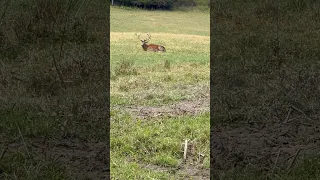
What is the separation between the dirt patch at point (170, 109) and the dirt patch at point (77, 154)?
107 centimetres

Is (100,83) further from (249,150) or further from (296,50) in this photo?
(296,50)

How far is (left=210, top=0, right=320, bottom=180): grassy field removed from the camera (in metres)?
3.47

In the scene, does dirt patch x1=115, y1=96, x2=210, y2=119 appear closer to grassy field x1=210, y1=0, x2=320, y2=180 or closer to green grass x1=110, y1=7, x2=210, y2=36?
grassy field x1=210, y1=0, x2=320, y2=180

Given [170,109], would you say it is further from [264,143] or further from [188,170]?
[188,170]

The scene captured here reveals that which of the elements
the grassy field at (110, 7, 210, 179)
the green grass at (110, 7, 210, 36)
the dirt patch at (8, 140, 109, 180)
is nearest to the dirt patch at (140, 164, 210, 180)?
the grassy field at (110, 7, 210, 179)

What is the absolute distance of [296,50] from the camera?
7.63m

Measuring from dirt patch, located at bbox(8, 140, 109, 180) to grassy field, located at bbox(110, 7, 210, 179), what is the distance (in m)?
0.09

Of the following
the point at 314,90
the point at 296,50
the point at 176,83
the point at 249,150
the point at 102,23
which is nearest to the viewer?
the point at 249,150

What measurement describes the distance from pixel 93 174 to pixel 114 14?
15038mm

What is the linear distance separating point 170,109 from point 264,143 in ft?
5.02

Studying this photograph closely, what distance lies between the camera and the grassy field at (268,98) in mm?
3466

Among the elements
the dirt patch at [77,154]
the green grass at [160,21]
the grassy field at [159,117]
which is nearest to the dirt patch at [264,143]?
the grassy field at [159,117]

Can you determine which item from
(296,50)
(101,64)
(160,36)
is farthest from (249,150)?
(160,36)

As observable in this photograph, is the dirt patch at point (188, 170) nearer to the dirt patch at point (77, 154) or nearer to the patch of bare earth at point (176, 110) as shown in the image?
the patch of bare earth at point (176, 110)
